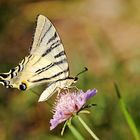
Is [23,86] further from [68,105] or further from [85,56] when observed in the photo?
[85,56]

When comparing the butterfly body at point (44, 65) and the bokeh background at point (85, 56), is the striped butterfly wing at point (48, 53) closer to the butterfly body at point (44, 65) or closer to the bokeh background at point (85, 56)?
the butterfly body at point (44, 65)

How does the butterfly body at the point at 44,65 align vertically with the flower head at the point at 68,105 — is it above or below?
above

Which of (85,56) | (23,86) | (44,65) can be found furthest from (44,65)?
(85,56)

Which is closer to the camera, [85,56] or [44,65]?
[44,65]

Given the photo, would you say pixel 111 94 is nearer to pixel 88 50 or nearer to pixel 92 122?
pixel 92 122

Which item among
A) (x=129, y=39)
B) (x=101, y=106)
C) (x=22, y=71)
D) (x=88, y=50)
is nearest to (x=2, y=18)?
(x=88, y=50)

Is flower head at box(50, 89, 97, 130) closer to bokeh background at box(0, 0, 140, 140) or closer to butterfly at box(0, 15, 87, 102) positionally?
butterfly at box(0, 15, 87, 102)

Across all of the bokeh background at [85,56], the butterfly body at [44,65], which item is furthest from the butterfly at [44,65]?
the bokeh background at [85,56]

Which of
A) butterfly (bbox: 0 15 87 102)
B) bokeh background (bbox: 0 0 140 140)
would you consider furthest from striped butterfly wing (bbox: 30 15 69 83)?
bokeh background (bbox: 0 0 140 140)
